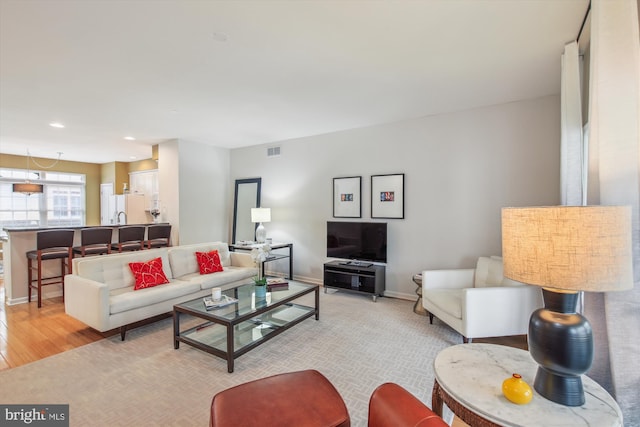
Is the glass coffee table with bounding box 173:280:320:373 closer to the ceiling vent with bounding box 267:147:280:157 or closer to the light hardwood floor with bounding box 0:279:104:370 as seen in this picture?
the light hardwood floor with bounding box 0:279:104:370

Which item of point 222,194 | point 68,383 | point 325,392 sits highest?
point 222,194

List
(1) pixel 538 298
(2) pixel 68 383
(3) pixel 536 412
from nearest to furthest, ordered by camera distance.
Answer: (3) pixel 536 412 < (2) pixel 68 383 < (1) pixel 538 298

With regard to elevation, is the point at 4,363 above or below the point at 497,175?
below

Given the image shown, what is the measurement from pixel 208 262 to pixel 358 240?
7.46 ft

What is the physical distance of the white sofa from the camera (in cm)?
286

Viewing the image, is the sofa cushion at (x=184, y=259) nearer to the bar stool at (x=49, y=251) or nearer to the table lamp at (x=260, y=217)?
the table lamp at (x=260, y=217)

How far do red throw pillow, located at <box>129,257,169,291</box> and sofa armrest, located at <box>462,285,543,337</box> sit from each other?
3441 mm

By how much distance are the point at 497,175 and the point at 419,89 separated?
155 cm

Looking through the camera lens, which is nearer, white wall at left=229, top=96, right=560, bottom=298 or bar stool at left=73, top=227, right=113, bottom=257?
white wall at left=229, top=96, right=560, bottom=298

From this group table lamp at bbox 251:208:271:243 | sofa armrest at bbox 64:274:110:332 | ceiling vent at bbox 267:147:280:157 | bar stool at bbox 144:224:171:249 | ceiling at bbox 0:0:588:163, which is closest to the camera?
ceiling at bbox 0:0:588:163

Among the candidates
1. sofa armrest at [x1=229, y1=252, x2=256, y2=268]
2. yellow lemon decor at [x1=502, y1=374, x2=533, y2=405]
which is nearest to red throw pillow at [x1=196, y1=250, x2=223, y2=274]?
sofa armrest at [x1=229, y1=252, x2=256, y2=268]

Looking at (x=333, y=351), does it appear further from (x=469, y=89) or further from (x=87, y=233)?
(x=87, y=233)

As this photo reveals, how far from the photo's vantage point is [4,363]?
2516 mm

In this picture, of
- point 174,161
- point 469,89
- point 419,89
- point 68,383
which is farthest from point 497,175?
point 174,161
